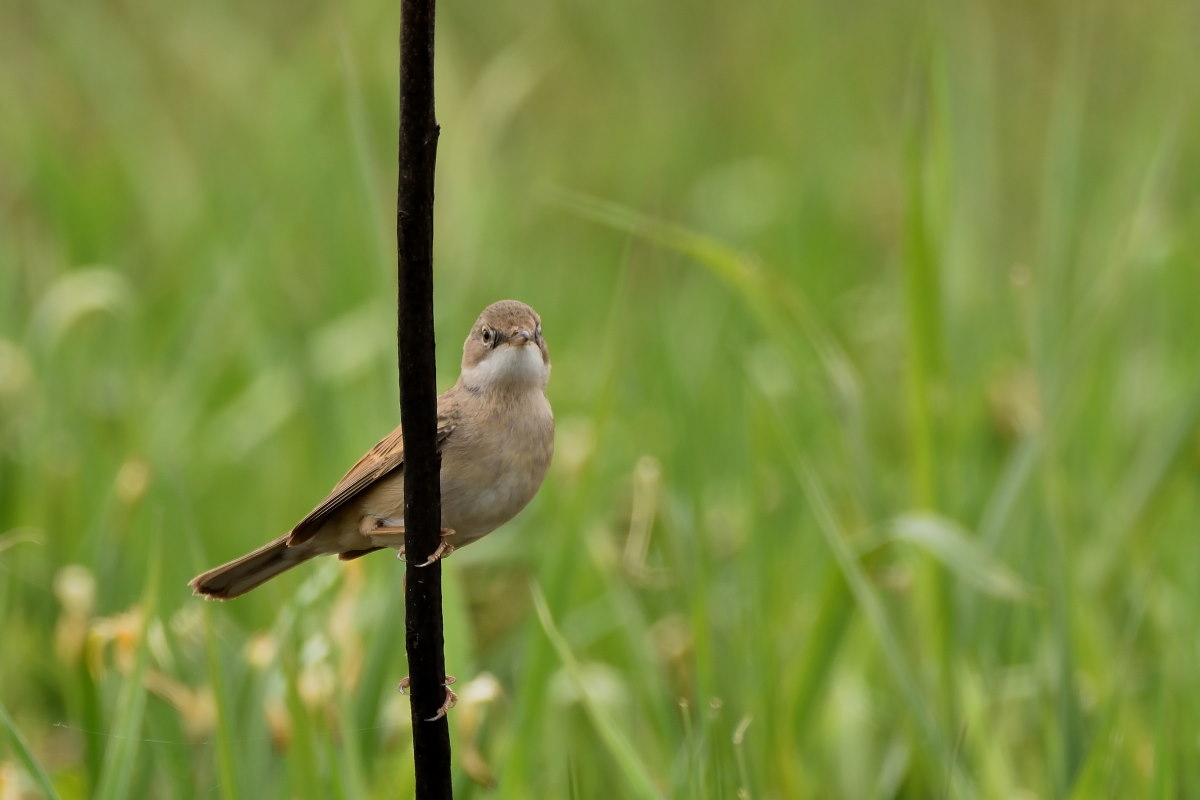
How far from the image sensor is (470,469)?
Result: 7.82ft

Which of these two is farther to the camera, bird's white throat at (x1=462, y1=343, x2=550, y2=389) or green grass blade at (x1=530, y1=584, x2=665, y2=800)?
green grass blade at (x1=530, y1=584, x2=665, y2=800)

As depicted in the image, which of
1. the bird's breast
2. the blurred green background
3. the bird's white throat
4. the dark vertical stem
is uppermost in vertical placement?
the blurred green background

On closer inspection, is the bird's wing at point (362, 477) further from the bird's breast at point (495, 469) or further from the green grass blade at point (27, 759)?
the green grass blade at point (27, 759)

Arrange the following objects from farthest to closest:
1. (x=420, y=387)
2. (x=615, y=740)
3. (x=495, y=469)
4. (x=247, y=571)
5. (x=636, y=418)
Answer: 1. (x=636, y=418)
2. (x=615, y=740)
3. (x=247, y=571)
4. (x=495, y=469)
5. (x=420, y=387)

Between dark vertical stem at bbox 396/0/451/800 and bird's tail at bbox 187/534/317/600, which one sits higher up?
bird's tail at bbox 187/534/317/600

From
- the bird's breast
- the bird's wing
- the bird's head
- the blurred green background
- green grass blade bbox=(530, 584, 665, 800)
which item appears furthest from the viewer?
the blurred green background

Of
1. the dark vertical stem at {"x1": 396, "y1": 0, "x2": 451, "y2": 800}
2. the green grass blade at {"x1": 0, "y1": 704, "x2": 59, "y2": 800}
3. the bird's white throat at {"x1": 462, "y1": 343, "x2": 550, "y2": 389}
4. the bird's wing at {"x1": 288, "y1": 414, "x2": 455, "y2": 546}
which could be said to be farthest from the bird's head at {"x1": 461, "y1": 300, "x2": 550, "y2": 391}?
the green grass blade at {"x1": 0, "y1": 704, "x2": 59, "y2": 800}

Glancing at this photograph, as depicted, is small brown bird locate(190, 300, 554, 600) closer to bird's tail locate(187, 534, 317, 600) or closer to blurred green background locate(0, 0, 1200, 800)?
bird's tail locate(187, 534, 317, 600)

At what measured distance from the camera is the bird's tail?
2.47 meters

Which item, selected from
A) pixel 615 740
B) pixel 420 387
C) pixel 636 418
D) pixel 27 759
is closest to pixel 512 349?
pixel 615 740

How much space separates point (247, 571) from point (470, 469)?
1.57 ft

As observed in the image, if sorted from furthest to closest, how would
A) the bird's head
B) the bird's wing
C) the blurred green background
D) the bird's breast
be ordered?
1. the blurred green background
2. the bird's head
3. the bird's wing
4. the bird's breast

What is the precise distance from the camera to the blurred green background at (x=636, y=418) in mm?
3338

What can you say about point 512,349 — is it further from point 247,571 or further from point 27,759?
point 27,759
